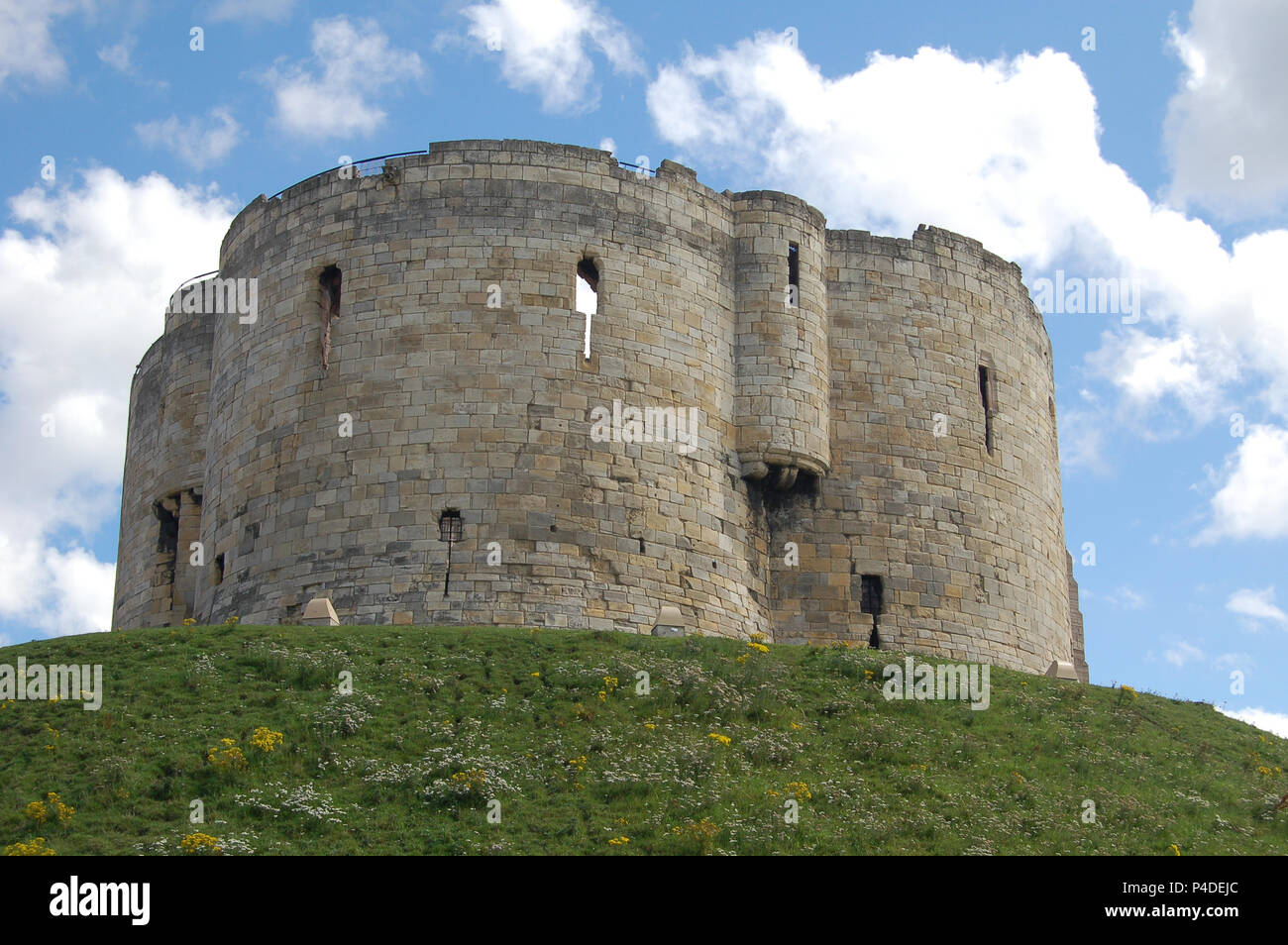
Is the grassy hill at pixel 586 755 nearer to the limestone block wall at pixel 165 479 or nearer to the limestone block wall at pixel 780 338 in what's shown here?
the limestone block wall at pixel 780 338

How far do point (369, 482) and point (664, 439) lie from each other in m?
5.24

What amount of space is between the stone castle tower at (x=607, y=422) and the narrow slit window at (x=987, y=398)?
0.27ft

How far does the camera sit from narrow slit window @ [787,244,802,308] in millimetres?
33344

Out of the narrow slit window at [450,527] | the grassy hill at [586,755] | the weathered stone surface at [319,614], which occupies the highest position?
the narrow slit window at [450,527]

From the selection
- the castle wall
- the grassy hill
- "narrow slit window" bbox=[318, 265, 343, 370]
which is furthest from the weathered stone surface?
"narrow slit window" bbox=[318, 265, 343, 370]

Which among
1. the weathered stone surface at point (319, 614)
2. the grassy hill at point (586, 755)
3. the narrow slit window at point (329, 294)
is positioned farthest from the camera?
the narrow slit window at point (329, 294)

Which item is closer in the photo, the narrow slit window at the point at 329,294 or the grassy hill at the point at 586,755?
the grassy hill at the point at 586,755

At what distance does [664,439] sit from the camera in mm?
30625

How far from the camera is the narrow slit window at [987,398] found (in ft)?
114

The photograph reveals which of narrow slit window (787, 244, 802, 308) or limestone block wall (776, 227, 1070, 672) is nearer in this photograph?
limestone block wall (776, 227, 1070, 672)

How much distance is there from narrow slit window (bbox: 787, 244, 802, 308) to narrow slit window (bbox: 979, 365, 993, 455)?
4567 millimetres

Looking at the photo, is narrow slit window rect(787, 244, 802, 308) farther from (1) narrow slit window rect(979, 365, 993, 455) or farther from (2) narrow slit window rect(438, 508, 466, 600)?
(2) narrow slit window rect(438, 508, 466, 600)

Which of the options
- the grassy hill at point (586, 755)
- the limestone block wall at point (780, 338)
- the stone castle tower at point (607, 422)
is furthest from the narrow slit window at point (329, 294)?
the limestone block wall at point (780, 338)
